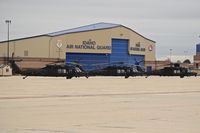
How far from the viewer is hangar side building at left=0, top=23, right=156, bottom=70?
86625mm

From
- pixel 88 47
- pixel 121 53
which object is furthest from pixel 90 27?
pixel 88 47

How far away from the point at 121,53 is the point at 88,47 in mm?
9556

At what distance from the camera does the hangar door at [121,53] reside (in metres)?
100

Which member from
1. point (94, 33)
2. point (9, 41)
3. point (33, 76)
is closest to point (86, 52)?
point (94, 33)

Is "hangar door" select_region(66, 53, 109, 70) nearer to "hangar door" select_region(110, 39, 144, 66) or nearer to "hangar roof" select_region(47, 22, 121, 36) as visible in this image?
"hangar door" select_region(110, 39, 144, 66)

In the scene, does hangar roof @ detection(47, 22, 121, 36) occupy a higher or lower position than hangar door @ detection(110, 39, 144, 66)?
higher

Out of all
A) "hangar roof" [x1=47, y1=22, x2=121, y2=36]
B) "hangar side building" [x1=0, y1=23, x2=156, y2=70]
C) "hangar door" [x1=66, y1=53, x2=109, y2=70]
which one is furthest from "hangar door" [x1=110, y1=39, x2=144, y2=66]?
"hangar roof" [x1=47, y1=22, x2=121, y2=36]

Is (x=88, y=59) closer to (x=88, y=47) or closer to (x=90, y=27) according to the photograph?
(x=88, y=47)

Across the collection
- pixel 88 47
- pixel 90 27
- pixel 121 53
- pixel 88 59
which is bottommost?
pixel 88 59

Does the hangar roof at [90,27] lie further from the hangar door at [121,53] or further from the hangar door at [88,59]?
the hangar door at [88,59]

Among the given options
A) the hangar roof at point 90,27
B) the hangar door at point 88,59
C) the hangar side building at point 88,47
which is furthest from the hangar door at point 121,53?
the hangar roof at point 90,27

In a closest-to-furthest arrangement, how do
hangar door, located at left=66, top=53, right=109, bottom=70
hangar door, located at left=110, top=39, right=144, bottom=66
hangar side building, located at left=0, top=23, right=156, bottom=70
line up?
hangar side building, located at left=0, top=23, right=156, bottom=70, hangar door, located at left=66, top=53, right=109, bottom=70, hangar door, located at left=110, top=39, right=144, bottom=66

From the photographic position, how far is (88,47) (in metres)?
95.1

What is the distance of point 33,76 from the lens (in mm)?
53438
